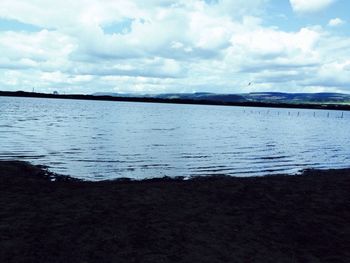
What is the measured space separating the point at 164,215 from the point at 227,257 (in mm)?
3957

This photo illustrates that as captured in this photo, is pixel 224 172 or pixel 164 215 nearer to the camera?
pixel 164 215

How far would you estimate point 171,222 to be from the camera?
12.3m

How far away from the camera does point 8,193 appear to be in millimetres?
15523

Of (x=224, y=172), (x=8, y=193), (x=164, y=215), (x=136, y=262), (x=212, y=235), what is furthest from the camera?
(x=224, y=172)

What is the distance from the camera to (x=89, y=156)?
31.2m

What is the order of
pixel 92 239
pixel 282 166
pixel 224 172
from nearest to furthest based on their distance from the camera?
pixel 92 239 → pixel 224 172 → pixel 282 166

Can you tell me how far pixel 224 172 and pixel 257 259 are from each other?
1690cm

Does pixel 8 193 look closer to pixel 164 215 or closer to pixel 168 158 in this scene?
pixel 164 215

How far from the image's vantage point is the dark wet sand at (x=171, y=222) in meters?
9.77

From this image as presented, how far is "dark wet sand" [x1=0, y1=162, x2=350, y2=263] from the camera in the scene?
384 inches

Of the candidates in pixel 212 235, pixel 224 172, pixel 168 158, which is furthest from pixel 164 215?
pixel 168 158

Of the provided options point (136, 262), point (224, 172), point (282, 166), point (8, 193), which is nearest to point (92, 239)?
point (136, 262)

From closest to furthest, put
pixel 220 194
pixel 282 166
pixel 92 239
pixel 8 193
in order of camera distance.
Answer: pixel 92 239 → pixel 8 193 → pixel 220 194 → pixel 282 166

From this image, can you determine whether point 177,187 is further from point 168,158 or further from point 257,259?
point 168,158
